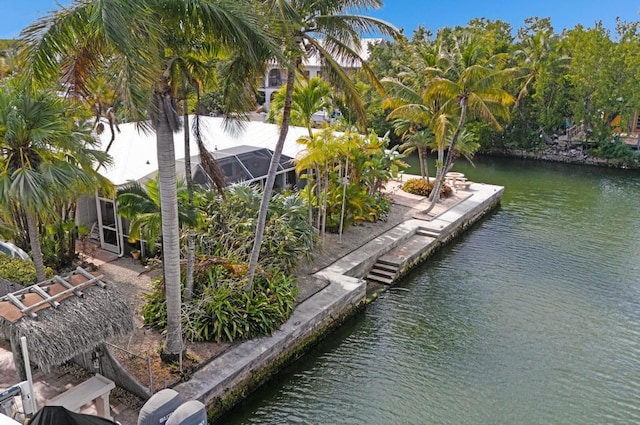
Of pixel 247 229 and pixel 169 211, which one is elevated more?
pixel 169 211

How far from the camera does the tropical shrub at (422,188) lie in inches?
Answer: 933

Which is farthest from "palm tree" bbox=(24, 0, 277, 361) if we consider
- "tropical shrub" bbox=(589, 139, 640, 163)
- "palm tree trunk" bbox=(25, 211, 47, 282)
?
"tropical shrub" bbox=(589, 139, 640, 163)

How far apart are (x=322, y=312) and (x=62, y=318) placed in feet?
19.6

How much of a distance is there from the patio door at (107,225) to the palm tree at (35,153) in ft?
15.8

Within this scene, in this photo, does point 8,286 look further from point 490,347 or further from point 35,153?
point 490,347

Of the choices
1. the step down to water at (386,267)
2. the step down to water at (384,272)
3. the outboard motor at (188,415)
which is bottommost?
the step down to water at (384,272)

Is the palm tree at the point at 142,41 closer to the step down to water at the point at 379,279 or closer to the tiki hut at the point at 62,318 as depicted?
the tiki hut at the point at 62,318

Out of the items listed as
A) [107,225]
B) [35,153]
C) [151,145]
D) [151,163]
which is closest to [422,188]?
[151,145]

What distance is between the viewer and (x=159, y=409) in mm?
6684

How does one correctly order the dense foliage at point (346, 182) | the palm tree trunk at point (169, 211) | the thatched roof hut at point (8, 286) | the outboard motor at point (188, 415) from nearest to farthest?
1. the outboard motor at point (188, 415)
2. the palm tree trunk at point (169, 211)
3. the thatched roof hut at point (8, 286)
4. the dense foliage at point (346, 182)

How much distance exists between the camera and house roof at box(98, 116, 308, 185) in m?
15.1

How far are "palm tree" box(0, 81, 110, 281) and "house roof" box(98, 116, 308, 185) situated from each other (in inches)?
79.3

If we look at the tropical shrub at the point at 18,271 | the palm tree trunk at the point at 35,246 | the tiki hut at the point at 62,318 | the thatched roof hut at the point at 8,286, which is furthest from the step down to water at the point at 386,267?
the thatched roof hut at the point at 8,286

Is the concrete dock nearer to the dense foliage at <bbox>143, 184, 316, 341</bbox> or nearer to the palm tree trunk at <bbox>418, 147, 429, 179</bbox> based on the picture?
the dense foliage at <bbox>143, 184, 316, 341</bbox>
